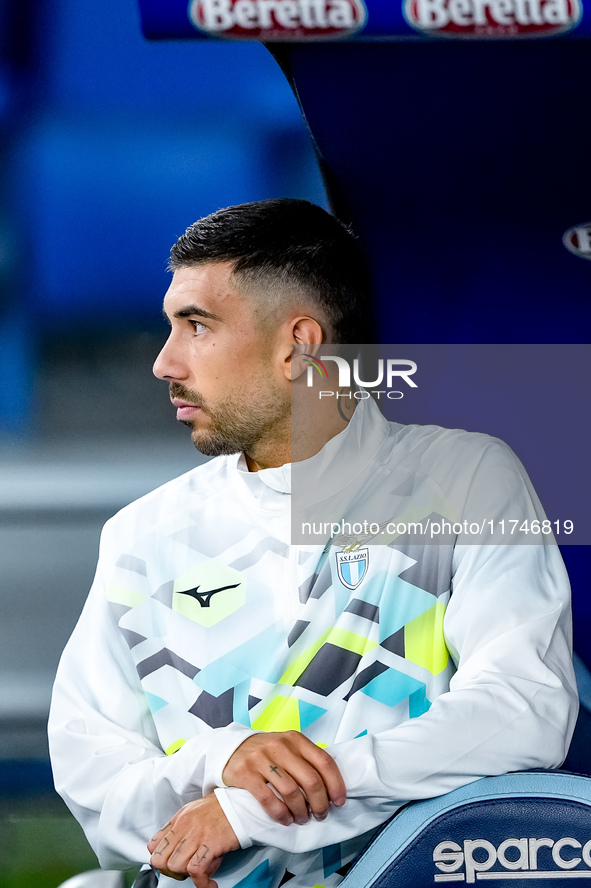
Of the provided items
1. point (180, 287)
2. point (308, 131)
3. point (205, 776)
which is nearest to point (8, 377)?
point (180, 287)

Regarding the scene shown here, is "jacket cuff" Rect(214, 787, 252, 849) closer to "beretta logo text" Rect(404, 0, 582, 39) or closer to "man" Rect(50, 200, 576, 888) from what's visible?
"man" Rect(50, 200, 576, 888)

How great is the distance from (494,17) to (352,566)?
33.7 inches

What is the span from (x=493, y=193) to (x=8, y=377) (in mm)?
1085

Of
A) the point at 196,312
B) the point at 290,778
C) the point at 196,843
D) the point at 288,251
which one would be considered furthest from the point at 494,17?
the point at 196,843

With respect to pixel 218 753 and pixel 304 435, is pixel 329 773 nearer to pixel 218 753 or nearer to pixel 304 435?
pixel 218 753

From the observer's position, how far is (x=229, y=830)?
4.10 ft

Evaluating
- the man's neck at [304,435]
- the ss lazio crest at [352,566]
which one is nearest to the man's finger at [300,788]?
the ss lazio crest at [352,566]

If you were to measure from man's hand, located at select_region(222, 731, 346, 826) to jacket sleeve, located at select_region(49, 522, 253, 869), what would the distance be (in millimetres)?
49

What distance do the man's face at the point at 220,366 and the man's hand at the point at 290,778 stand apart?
0.60 m

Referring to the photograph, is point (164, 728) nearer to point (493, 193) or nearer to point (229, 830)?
point (229, 830)

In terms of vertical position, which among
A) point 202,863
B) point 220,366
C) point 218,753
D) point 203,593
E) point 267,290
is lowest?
point 202,863

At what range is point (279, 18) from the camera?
1290 mm

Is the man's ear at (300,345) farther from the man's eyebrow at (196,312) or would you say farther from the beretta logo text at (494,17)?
the beretta logo text at (494,17)

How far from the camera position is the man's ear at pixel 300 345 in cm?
170
